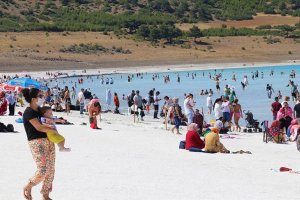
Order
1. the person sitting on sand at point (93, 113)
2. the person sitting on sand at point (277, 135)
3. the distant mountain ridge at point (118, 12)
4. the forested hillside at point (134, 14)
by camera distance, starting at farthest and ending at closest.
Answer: the distant mountain ridge at point (118, 12)
the forested hillside at point (134, 14)
the person sitting on sand at point (93, 113)
the person sitting on sand at point (277, 135)

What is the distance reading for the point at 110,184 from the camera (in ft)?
Answer: 38.9

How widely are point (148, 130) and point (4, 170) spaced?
1016 cm

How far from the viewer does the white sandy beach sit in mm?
11164

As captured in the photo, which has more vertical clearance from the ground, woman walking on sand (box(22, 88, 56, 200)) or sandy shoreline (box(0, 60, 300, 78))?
woman walking on sand (box(22, 88, 56, 200))

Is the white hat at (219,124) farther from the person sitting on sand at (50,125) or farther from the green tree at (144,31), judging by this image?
the green tree at (144,31)

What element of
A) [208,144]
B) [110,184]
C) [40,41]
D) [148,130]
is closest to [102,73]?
[40,41]

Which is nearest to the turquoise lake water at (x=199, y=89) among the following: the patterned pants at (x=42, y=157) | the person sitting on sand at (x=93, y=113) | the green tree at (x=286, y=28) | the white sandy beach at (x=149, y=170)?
the person sitting on sand at (x=93, y=113)

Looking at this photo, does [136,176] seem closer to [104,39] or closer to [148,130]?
[148,130]

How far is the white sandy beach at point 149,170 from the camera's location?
11.2 meters

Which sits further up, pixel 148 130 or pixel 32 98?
pixel 32 98

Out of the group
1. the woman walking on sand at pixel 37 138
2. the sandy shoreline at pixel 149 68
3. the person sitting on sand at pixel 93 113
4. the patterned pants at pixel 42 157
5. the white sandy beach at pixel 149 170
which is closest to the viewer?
the woman walking on sand at pixel 37 138

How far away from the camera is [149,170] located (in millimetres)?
13469

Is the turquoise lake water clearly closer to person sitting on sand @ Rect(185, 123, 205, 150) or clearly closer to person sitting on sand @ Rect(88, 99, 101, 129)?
person sitting on sand @ Rect(88, 99, 101, 129)

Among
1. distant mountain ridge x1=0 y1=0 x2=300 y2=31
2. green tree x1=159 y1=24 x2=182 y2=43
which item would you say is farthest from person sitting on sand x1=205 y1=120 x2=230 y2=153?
distant mountain ridge x1=0 y1=0 x2=300 y2=31
